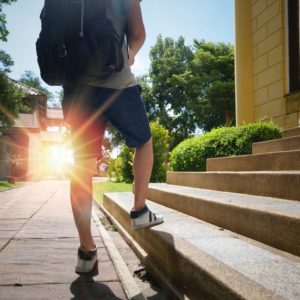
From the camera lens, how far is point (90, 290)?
6.84ft

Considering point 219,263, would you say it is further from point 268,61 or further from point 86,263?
point 268,61

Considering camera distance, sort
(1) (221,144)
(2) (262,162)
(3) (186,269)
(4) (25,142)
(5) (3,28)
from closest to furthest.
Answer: (3) (186,269)
(2) (262,162)
(1) (221,144)
(5) (3,28)
(4) (25,142)

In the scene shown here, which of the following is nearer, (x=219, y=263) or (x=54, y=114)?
(x=219, y=263)

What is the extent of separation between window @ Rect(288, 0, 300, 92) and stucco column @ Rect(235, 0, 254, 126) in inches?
60.6

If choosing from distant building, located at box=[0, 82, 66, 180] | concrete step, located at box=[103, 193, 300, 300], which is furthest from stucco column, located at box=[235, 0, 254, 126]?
distant building, located at box=[0, 82, 66, 180]

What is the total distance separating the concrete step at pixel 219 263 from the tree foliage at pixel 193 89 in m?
29.3

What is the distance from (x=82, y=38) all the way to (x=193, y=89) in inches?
1294

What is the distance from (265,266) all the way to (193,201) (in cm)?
161

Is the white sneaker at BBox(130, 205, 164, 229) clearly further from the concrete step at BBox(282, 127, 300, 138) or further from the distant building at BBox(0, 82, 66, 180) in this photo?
the distant building at BBox(0, 82, 66, 180)

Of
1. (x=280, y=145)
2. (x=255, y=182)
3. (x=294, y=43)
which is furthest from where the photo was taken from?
(x=294, y=43)

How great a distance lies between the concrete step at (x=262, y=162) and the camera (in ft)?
10.9

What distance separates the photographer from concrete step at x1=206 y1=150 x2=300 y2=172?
3324mm

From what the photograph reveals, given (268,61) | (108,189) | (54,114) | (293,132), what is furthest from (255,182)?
(54,114)

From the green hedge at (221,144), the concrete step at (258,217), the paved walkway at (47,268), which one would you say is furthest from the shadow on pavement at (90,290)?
the green hedge at (221,144)
